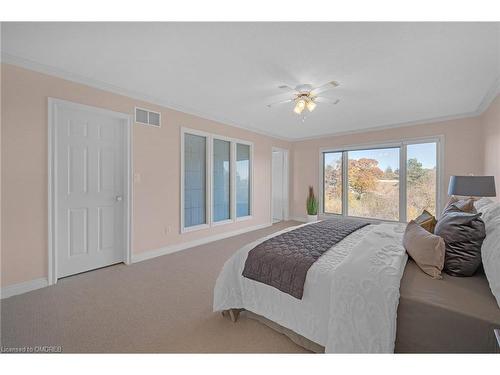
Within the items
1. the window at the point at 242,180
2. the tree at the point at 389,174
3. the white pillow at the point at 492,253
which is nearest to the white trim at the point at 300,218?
the window at the point at 242,180

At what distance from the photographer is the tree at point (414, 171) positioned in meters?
4.50

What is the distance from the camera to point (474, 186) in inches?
105

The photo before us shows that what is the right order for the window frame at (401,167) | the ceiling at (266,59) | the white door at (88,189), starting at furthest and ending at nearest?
the window frame at (401,167)
the white door at (88,189)
the ceiling at (266,59)

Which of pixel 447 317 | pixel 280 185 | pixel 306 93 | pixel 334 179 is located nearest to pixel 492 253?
pixel 447 317

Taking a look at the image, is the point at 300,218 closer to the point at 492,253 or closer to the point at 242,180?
the point at 242,180

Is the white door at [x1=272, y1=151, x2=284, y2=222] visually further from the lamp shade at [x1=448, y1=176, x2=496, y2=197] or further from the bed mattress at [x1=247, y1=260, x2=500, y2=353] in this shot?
the bed mattress at [x1=247, y1=260, x2=500, y2=353]

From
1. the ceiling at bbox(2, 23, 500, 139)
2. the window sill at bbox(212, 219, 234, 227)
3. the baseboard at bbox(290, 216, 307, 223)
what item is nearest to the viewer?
the ceiling at bbox(2, 23, 500, 139)

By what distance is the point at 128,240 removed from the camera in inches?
122

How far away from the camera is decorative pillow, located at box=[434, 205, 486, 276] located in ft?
4.51

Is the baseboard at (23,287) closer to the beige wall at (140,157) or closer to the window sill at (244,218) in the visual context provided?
the beige wall at (140,157)

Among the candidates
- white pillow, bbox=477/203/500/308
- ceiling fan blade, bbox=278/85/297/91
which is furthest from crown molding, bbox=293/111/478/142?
white pillow, bbox=477/203/500/308

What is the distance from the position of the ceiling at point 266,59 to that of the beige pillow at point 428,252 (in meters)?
1.59

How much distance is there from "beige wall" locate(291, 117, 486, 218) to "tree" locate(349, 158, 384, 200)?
1.57 ft

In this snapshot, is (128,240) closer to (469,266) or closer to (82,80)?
(82,80)
